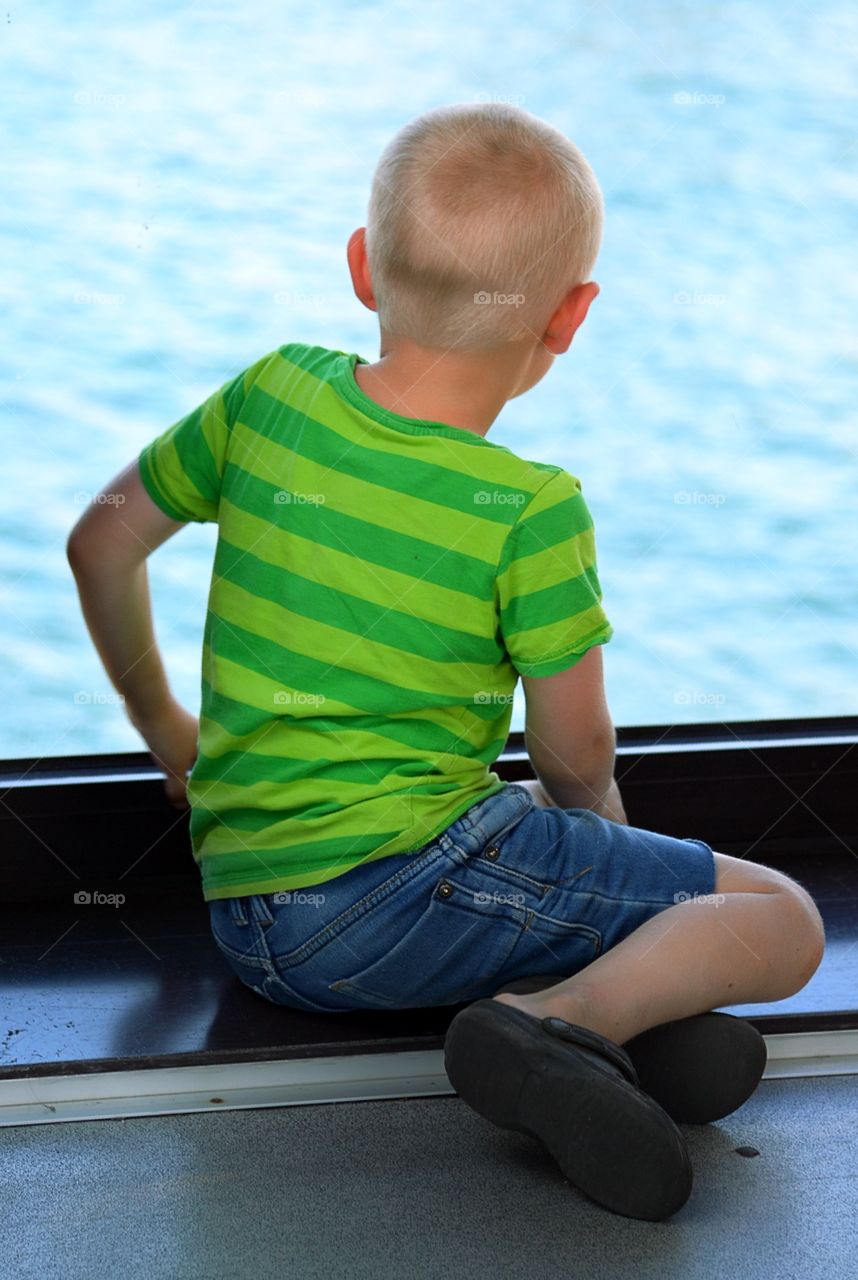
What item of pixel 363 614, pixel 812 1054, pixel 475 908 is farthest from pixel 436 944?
pixel 812 1054

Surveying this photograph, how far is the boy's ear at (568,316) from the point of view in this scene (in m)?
1.11

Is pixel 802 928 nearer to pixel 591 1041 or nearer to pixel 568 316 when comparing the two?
pixel 591 1041

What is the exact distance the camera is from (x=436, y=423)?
1088mm

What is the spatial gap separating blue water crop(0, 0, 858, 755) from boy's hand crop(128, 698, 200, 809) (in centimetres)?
21

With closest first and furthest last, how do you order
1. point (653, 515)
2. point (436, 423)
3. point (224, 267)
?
point (436, 423) → point (224, 267) → point (653, 515)

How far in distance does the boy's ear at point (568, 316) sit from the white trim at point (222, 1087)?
0.58 meters

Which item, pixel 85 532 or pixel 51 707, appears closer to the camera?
pixel 85 532

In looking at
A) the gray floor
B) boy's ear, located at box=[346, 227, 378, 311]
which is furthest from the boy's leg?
boy's ear, located at box=[346, 227, 378, 311]

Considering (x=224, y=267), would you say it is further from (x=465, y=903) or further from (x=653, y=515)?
(x=465, y=903)

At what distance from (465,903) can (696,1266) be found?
11.8 inches

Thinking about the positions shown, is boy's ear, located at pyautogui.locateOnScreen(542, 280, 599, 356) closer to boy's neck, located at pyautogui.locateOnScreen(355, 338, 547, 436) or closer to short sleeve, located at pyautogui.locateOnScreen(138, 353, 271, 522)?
boy's neck, located at pyautogui.locateOnScreen(355, 338, 547, 436)

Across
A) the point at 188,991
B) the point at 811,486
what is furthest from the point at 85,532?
the point at 811,486

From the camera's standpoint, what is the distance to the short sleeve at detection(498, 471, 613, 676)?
1080 mm

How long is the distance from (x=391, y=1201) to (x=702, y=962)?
289mm
